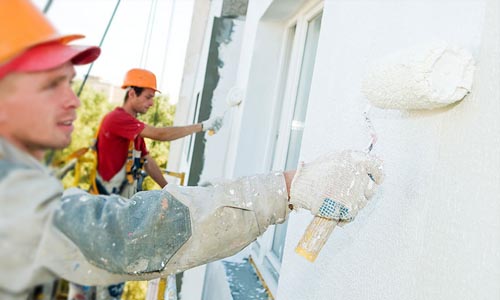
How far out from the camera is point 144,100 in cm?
225

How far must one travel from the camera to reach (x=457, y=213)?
88 cm

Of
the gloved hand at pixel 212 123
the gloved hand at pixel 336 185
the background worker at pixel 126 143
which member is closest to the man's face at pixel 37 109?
the gloved hand at pixel 336 185

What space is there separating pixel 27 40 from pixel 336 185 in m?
0.71

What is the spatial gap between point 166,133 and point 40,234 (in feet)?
9.50

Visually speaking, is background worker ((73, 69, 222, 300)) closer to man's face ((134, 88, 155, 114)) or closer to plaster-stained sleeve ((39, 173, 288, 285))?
man's face ((134, 88, 155, 114))

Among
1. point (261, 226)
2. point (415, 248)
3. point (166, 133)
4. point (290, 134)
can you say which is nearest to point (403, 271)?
point (415, 248)

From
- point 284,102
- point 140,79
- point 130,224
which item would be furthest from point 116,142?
point 284,102

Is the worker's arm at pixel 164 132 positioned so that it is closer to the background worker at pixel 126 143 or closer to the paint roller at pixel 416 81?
the background worker at pixel 126 143

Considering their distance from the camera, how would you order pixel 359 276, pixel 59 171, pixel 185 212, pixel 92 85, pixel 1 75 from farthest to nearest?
1. pixel 359 276
2. pixel 185 212
3. pixel 92 85
4. pixel 59 171
5. pixel 1 75

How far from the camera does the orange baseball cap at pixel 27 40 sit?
50cm

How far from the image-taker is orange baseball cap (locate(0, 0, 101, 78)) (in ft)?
1.63

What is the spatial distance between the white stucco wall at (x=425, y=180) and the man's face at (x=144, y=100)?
1057mm

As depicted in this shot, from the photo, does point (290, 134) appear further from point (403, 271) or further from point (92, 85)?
point (92, 85)

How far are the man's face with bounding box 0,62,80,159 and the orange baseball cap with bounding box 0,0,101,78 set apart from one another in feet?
0.04
